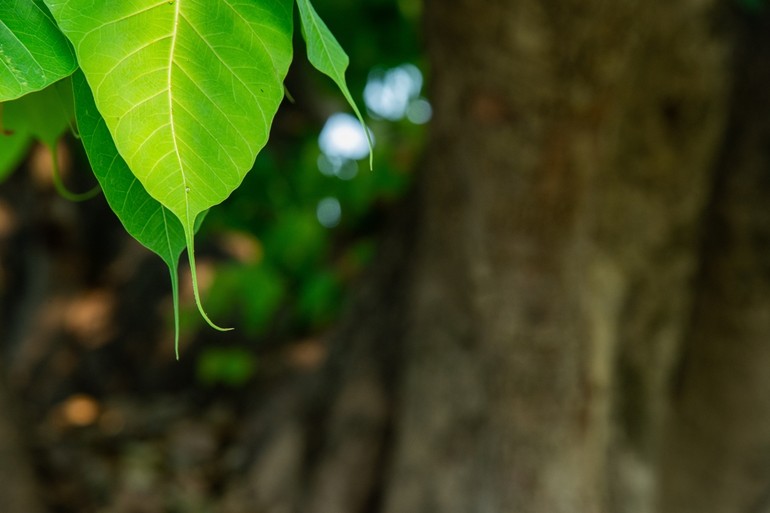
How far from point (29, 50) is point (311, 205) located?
7.61 feet

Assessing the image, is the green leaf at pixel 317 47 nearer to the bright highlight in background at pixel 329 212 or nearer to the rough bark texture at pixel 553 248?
the rough bark texture at pixel 553 248

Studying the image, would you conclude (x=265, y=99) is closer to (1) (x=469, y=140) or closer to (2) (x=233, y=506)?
(1) (x=469, y=140)

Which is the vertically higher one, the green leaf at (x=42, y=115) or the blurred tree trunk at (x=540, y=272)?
the green leaf at (x=42, y=115)

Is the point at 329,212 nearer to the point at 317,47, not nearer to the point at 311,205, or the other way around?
the point at 311,205

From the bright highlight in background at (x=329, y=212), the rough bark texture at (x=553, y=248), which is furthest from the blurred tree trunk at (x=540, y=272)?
the bright highlight in background at (x=329, y=212)

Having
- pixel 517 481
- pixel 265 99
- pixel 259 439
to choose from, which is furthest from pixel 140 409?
pixel 265 99

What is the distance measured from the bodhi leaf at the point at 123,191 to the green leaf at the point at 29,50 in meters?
0.02

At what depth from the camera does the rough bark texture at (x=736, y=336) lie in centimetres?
208

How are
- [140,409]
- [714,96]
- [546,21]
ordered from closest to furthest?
[546,21]
[714,96]
[140,409]

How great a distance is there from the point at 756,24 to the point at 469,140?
0.92 meters

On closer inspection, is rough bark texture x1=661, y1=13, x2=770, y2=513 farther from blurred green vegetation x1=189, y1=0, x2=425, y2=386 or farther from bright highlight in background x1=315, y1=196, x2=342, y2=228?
bright highlight in background x1=315, y1=196, x2=342, y2=228

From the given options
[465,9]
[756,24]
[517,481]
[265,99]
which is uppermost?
[265,99]

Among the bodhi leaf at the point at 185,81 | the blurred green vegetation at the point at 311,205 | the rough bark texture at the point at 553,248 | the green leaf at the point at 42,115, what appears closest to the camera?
the bodhi leaf at the point at 185,81

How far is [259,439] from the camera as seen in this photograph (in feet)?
9.53
